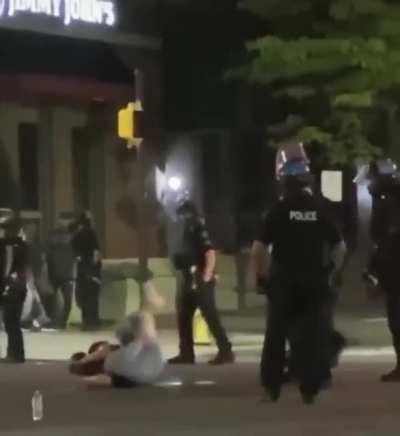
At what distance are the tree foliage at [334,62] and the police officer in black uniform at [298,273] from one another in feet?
31.8

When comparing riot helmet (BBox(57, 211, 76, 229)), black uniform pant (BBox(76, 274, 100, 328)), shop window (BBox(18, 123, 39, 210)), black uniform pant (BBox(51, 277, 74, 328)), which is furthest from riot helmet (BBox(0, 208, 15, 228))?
shop window (BBox(18, 123, 39, 210))

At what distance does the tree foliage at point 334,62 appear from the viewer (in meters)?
20.9

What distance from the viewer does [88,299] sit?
20688mm

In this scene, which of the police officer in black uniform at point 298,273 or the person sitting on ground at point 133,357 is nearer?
the police officer in black uniform at point 298,273

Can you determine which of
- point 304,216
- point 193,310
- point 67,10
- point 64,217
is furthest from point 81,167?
point 304,216

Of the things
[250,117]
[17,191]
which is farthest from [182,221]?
[250,117]

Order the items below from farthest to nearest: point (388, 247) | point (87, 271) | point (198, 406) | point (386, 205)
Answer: point (87, 271)
point (388, 247)
point (386, 205)
point (198, 406)

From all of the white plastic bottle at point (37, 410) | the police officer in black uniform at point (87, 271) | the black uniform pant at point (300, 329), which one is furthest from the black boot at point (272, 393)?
the police officer in black uniform at point (87, 271)

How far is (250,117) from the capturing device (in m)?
32.4

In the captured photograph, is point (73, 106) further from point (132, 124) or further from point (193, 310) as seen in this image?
point (193, 310)

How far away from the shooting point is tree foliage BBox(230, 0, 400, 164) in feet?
68.6

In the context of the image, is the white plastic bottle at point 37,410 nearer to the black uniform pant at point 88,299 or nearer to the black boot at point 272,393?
the black boot at point 272,393

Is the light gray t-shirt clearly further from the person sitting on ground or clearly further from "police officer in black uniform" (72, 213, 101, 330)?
"police officer in black uniform" (72, 213, 101, 330)

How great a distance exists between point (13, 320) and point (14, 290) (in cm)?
31
